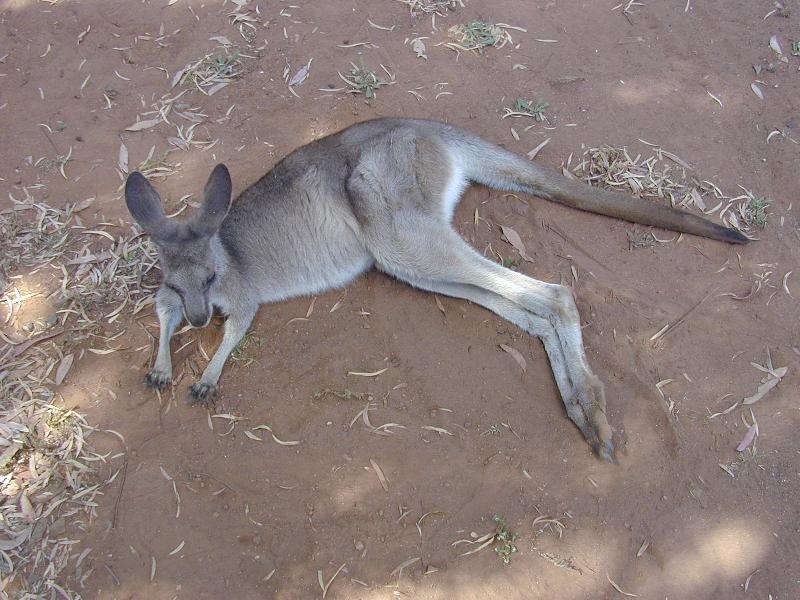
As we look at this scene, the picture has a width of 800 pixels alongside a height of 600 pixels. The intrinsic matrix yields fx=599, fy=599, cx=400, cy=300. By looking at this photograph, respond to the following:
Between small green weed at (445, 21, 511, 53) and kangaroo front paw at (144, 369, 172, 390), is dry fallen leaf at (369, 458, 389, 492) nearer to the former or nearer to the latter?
kangaroo front paw at (144, 369, 172, 390)

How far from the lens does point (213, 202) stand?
341cm

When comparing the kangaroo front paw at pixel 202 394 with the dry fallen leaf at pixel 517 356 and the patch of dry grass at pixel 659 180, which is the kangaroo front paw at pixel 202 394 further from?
the patch of dry grass at pixel 659 180

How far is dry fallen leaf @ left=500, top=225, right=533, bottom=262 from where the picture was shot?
387 cm

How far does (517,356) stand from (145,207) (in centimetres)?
225

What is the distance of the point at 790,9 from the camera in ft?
16.6

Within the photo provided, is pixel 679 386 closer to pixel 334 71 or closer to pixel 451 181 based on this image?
pixel 451 181

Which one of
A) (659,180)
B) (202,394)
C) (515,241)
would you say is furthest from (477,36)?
(202,394)

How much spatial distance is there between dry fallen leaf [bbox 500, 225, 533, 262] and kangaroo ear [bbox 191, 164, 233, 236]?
5.76 feet

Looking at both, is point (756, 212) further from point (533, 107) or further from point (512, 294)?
point (512, 294)

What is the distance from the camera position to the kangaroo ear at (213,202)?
3.40 meters

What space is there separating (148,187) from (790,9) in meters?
5.32

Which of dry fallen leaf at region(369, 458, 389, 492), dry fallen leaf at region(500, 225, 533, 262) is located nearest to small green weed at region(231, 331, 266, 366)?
dry fallen leaf at region(369, 458, 389, 492)

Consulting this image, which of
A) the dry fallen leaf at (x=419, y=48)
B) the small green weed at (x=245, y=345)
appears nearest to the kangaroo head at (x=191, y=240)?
the small green weed at (x=245, y=345)

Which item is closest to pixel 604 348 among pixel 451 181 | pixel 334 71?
pixel 451 181
